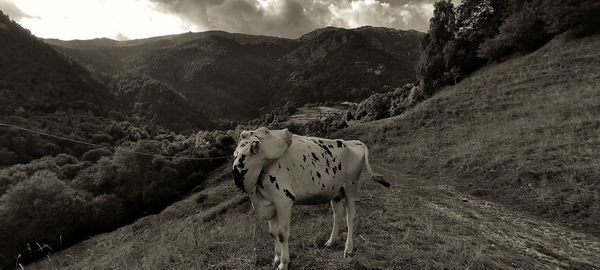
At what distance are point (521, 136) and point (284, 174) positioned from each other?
2106cm

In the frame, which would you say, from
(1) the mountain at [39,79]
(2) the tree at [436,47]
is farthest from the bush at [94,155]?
(2) the tree at [436,47]

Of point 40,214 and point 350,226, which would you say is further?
point 40,214

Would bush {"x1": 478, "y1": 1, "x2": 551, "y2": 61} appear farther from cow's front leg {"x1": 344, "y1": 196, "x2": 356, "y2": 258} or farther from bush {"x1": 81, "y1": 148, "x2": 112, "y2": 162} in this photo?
bush {"x1": 81, "y1": 148, "x2": 112, "y2": 162}

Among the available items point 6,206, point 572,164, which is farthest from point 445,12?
point 6,206

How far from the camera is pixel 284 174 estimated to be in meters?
5.54

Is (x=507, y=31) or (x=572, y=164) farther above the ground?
(x=507, y=31)

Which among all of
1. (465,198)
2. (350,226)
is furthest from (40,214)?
(350,226)

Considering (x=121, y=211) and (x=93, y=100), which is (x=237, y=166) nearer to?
(x=121, y=211)

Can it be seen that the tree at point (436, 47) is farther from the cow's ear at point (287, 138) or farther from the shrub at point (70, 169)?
the shrub at point (70, 169)

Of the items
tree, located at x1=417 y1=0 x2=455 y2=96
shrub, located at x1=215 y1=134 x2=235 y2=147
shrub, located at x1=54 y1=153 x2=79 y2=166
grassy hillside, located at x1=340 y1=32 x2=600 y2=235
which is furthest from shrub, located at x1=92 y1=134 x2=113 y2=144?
grassy hillside, located at x1=340 y1=32 x2=600 y2=235

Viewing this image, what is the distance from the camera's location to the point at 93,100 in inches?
7067

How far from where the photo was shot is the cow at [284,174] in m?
5.29

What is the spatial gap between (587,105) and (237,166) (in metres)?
26.0

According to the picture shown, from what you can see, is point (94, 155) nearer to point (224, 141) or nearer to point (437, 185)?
point (224, 141)
